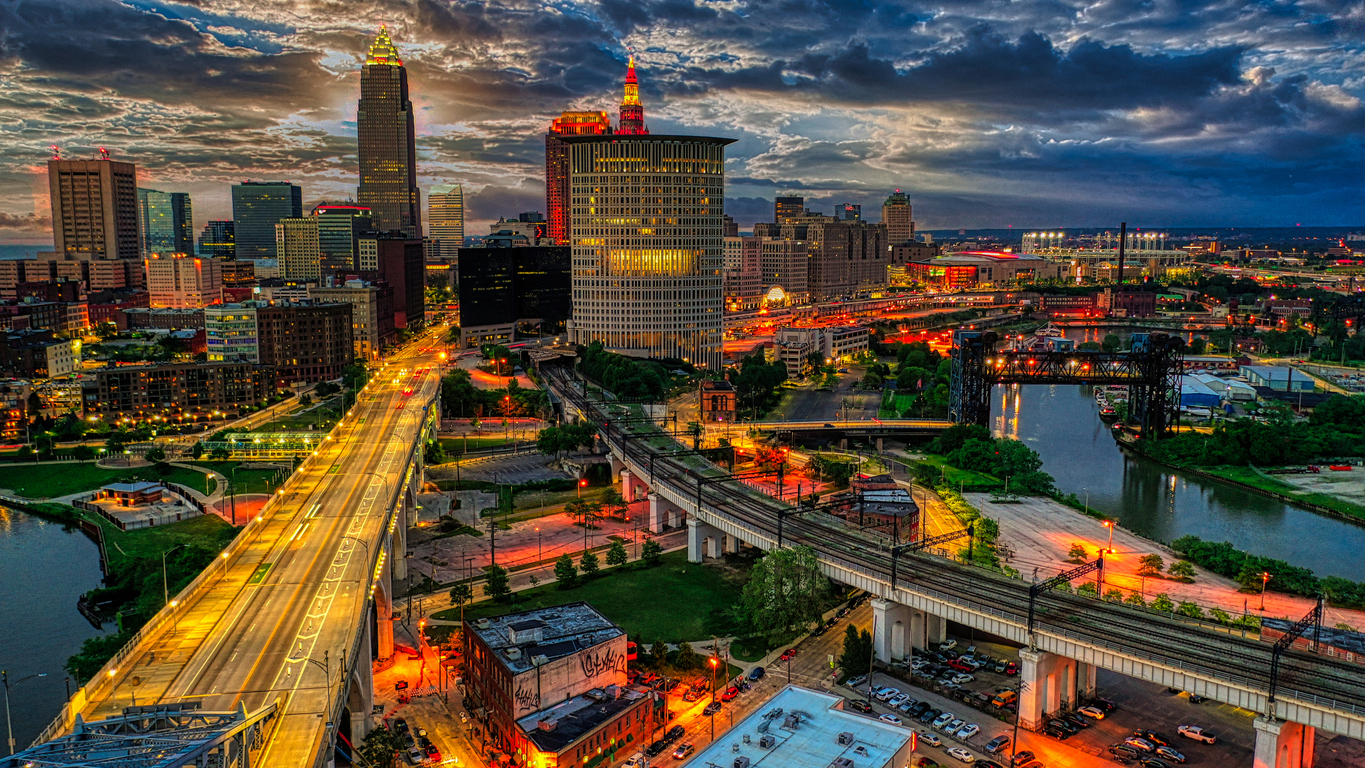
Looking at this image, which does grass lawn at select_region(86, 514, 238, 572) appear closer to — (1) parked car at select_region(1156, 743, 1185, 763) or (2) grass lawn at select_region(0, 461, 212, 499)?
(2) grass lawn at select_region(0, 461, 212, 499)

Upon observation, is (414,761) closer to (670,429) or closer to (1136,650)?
(1136,650)

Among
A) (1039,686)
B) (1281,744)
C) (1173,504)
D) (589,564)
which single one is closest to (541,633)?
(589,564)

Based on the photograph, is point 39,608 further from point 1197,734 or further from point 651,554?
point 1197,734

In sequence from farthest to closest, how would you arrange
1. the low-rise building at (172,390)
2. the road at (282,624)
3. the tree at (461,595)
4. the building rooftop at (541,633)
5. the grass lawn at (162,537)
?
the low-rise building at (172,390)
the grass lawn at (162,537)
the tree at (461,595)
the building rooftop at (541,633)
the road at (282,624)

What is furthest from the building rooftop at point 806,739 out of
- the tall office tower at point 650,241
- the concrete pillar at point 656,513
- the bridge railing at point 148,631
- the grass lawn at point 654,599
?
the tall office tower at point 650,241

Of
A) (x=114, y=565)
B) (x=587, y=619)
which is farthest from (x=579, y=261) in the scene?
(x=587, y=619)

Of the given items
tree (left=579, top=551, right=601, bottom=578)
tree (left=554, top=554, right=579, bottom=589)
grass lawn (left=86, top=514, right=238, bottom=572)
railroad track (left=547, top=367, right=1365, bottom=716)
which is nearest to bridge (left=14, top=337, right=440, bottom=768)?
grass lawn (left=86, top=514, right=238, bottom=572)

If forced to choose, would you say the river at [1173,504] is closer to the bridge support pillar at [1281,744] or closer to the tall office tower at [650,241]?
the bridge support pillar at [1281,744]
